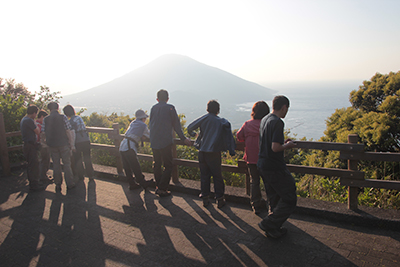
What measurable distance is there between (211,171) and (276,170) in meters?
1.56

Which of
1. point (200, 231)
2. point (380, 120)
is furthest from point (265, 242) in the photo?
point (380, 120)

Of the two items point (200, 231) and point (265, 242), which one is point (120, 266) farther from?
point (265, 242)

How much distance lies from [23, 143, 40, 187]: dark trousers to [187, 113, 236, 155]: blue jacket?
13.7 ft

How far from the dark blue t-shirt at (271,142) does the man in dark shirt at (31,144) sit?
17.1ft

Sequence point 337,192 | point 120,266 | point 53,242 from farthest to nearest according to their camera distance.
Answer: point 337,192 < point 53,242 < point 120,266

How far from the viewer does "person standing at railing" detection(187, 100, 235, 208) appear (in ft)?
16.3

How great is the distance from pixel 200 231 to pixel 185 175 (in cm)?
347

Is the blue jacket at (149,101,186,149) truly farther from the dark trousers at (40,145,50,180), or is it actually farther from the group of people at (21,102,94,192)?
the dark trousers at (40,145,50,180)

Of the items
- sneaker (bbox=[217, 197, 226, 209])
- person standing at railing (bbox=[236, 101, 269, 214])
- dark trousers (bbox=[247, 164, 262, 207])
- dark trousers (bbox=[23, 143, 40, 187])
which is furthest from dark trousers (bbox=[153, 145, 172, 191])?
dark trousers (bbox=[23, 143, 40, 187])

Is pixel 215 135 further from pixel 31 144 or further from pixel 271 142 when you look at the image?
pixel 31 144

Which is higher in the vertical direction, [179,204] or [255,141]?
[255,141]

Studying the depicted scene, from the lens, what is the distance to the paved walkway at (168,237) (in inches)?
140

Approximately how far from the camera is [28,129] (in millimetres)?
6496

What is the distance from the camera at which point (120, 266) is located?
348 cm
